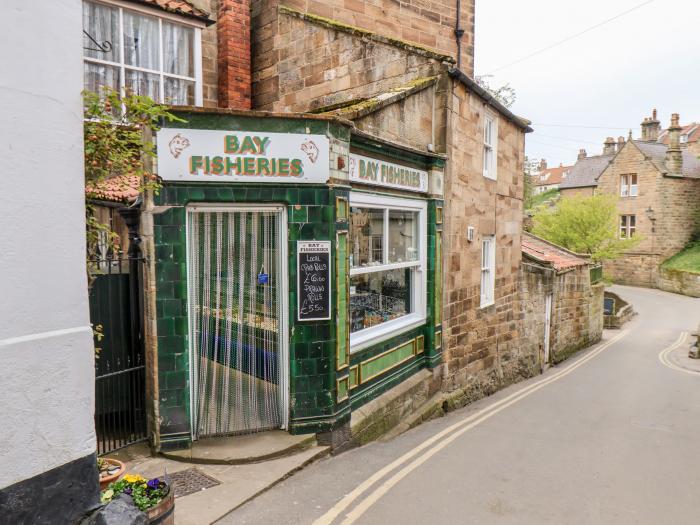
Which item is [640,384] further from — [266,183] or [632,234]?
[632,234]

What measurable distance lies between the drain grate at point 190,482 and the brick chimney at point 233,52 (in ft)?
21.4

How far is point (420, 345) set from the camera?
8.57 meters

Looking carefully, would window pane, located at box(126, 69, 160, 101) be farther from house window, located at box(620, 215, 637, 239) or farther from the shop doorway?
house window, located at box(620, 215, 637, 239)

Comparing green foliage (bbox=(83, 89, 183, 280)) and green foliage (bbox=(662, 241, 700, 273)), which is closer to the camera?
green foliage (bbox=(83, 89, 183, 280))

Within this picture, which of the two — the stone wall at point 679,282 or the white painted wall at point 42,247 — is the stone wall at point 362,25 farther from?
the stone wall at point 679,282

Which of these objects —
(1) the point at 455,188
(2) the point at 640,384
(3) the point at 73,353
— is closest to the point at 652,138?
(2) the point at 640,384

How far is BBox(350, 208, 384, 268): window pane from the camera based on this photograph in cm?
703

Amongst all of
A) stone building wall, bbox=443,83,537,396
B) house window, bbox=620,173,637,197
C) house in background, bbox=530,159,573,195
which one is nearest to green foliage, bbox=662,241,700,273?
house window, bbox=620,173,637,197

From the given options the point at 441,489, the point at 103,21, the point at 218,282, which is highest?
the point at 103,21

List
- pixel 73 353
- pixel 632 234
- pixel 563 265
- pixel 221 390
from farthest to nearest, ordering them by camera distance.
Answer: pixel 632 234, pixel 563 265, pixel 221 390, pixel 73 353

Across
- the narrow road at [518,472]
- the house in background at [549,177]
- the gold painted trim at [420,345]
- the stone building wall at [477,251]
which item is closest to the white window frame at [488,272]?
the stone building wall at [477,251]

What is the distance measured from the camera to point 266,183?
5.83m

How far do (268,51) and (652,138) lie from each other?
144ft

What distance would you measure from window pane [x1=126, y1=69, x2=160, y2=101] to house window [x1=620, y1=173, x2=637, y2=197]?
3979 cm
